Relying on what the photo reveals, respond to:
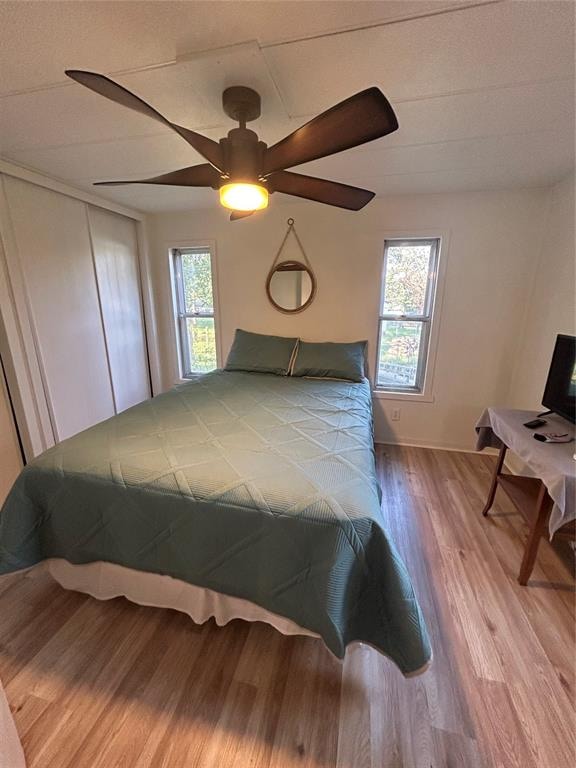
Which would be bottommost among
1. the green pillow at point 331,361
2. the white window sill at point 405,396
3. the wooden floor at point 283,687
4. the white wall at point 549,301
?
the wooden floor at point 283,687

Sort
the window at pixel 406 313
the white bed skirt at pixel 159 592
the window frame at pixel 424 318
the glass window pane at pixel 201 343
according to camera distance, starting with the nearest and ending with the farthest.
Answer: the white bed skirt at pixel 159 592, the window frame at pixel 424 318, the window at pixel 406 313, the glass window pane at pixel 201 343

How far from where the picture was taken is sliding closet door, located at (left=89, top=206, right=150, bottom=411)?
2928mm

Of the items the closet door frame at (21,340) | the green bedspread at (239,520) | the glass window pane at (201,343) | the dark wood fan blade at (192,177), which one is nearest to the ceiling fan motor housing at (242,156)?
the dark wood fan blade at (192,177)

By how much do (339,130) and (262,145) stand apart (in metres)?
0.41

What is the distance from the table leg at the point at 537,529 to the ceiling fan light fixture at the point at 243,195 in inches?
76.4

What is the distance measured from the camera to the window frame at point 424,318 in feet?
9.34

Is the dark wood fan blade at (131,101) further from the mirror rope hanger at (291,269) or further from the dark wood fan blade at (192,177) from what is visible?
the mirror rope hanger at (291,269)

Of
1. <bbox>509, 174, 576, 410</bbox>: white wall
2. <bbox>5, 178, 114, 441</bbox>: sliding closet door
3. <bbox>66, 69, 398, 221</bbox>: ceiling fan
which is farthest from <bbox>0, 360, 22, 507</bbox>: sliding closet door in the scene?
<bbox>509, 174, 576, 410</bbox>: white wall

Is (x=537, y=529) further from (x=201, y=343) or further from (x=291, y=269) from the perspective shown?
(x=201, y=343)

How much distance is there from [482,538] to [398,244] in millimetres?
2499

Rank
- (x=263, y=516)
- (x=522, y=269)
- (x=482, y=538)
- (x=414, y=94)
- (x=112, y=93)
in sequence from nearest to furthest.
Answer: (x=112, y=93)
(x=263, y=516)
(x=414, y=94)
(x=482, y=538)
(x=522, y=269)

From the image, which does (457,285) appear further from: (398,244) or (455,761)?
(455,761)

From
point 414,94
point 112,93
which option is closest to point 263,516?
Result: point 112,93

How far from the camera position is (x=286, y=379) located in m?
2.77
